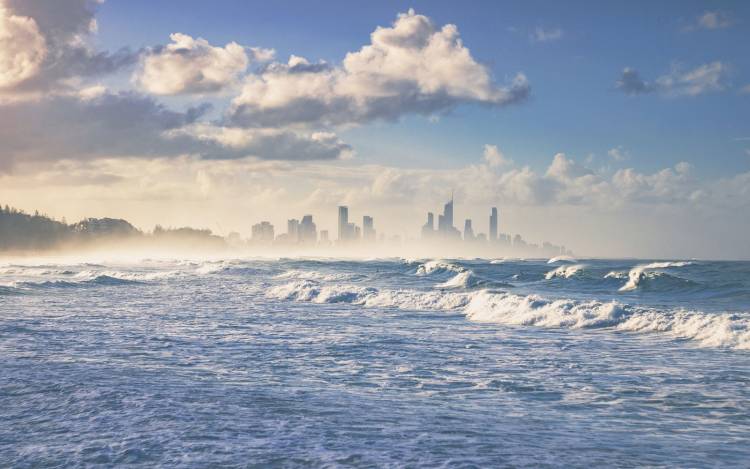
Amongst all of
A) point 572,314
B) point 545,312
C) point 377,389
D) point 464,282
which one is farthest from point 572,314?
point 464,282

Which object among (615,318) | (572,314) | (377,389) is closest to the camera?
(377,389)

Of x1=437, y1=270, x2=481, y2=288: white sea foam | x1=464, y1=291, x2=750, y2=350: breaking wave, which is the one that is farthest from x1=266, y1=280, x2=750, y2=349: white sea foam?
x1=437, y1=270, x2=481, y2=288: white sea foam

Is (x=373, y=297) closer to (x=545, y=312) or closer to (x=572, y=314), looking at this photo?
(x=545, y=312)

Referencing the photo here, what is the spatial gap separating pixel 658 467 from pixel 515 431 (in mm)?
1918

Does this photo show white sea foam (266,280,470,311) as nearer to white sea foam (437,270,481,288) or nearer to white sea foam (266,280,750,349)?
white sea foam (266,280,750,349)

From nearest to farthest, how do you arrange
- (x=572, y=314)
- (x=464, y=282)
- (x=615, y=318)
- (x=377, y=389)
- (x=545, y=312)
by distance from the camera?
(x=377, y=389), (x=615, y=318), (x=572, y=314), (x=545, y=312), (x=464, y=282)

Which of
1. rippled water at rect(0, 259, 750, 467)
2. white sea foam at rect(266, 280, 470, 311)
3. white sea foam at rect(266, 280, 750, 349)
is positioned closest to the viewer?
rippled water at rect(0, 259, 750, 467)

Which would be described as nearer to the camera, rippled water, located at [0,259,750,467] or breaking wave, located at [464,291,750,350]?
rippled water, located at [0,259,750,467]

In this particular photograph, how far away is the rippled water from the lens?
725 cm

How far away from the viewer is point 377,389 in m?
10.8

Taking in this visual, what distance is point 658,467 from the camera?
6797mm

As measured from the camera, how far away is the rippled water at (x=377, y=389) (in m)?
7.25

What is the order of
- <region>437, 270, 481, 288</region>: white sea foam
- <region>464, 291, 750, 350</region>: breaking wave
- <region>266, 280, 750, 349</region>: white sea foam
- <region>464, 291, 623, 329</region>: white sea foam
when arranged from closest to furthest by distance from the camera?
<region>464, 291, 750, 350</region>: breaking wave < <region>266, 280, 750, 349</region>: white sea foam < <region>464, 291, 623, 329</region>: white sea foam < <region>437, 270, 481, 288</region>: white sea foam

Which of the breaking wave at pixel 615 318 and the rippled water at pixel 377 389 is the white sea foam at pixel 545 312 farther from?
the rippled water at pixel 377 389
